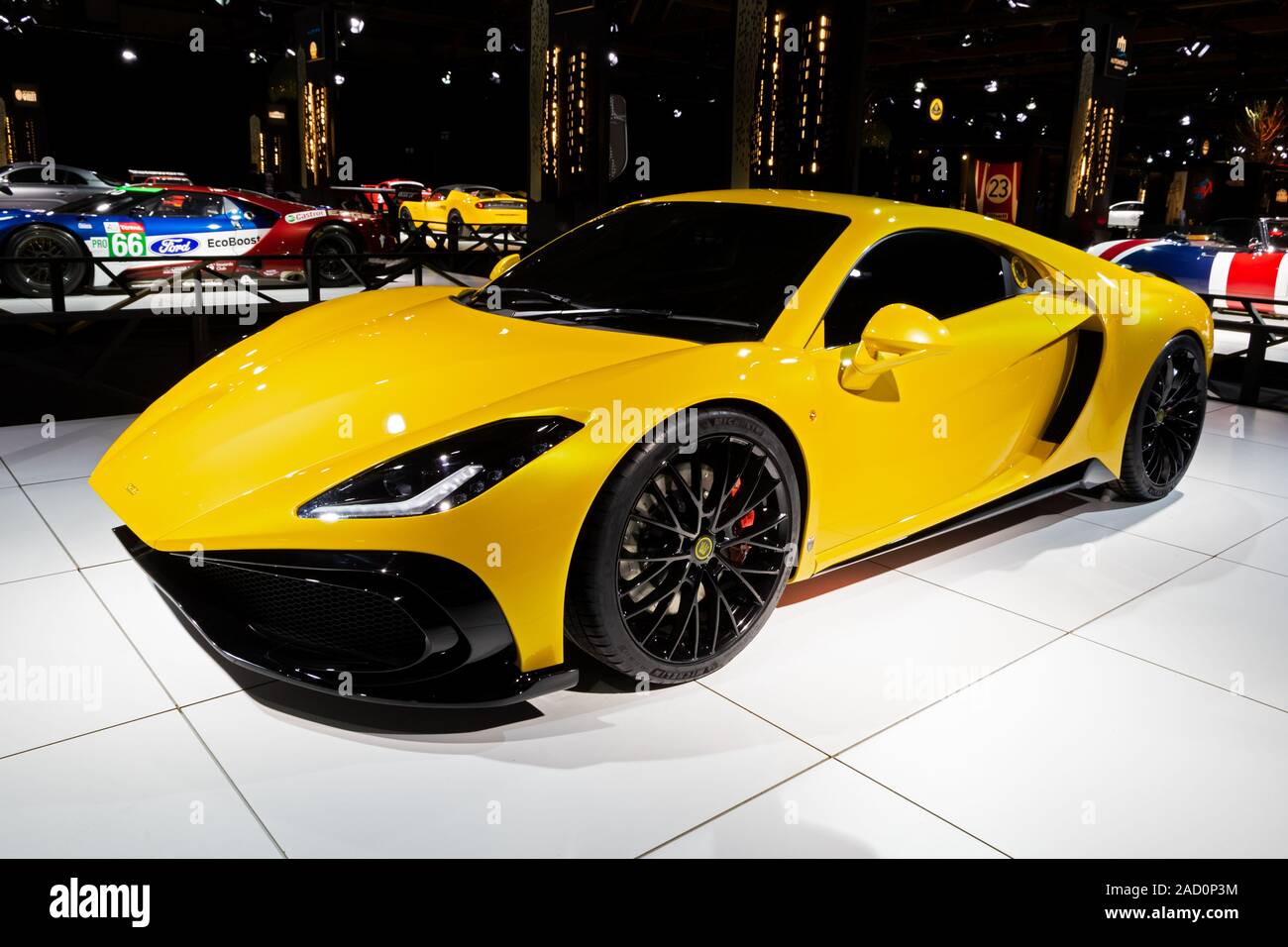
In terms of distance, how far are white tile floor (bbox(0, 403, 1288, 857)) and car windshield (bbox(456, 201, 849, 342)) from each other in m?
0.93

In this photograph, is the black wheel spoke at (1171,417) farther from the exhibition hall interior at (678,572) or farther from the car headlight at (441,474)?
the car headlight at (441,474)

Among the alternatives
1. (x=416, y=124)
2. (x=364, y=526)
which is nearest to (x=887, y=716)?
(x=364, y=526)

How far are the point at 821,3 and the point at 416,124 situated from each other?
24558 mm

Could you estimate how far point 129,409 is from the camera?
16.8 feet

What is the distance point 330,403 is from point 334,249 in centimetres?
814

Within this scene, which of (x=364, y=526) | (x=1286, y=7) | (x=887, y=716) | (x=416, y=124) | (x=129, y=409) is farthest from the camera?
(x=416, y=124)

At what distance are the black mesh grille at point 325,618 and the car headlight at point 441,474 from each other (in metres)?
0.16

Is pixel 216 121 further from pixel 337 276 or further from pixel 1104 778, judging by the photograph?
pixel 1104 778

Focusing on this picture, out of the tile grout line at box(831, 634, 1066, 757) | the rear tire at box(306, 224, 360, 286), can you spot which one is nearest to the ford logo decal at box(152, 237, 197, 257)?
the rear tire at box(306, 224, 360, 286)

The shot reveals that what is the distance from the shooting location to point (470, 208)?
16.8 metres

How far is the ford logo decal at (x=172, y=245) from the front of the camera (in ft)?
28.5

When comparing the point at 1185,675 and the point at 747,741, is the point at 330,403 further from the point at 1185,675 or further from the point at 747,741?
the point at 1185,675

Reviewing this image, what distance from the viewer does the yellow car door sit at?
2.53m
